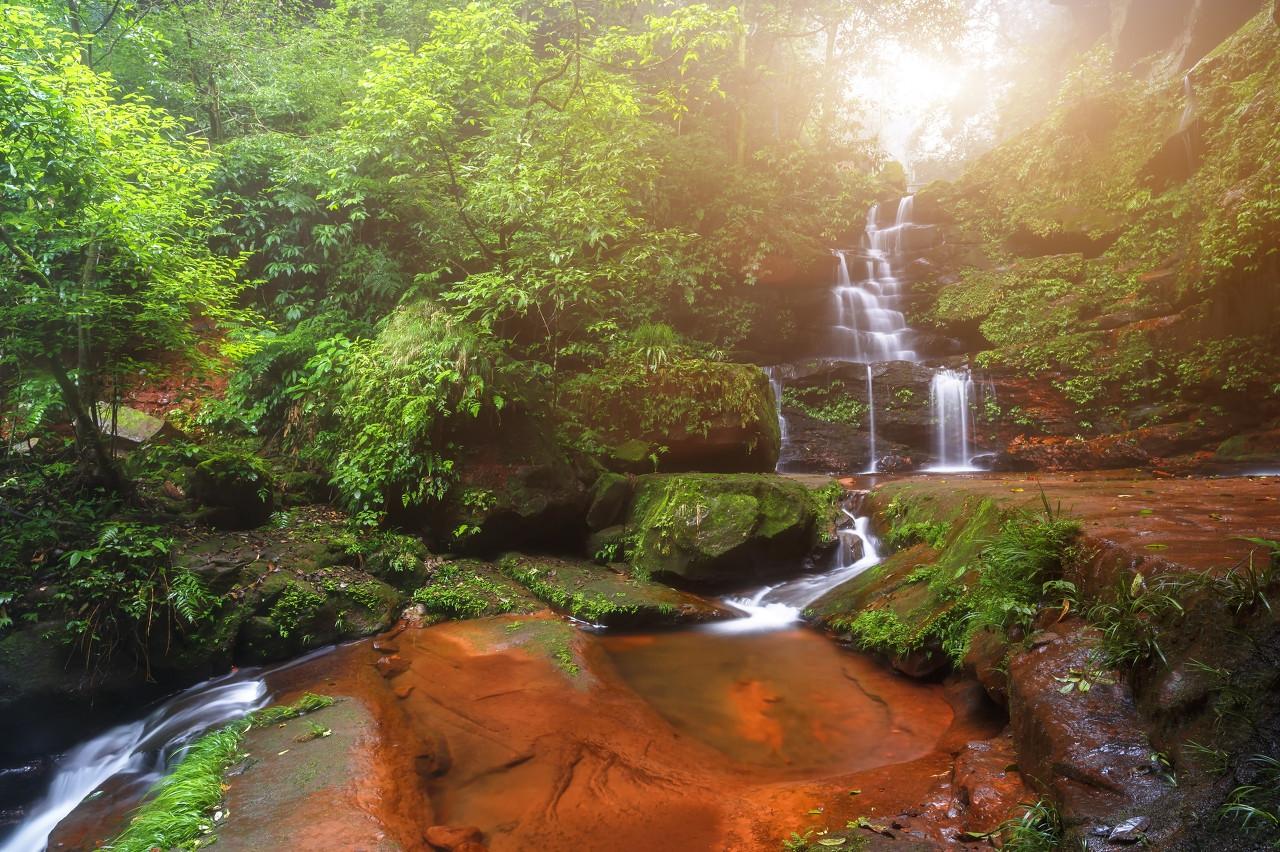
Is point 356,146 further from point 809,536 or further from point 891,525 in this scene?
point 891,525

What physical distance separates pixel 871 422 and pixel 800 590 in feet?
20.9

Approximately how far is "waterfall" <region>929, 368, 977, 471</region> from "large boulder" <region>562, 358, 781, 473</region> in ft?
14.9

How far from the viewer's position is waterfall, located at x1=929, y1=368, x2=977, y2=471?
11.9 metres

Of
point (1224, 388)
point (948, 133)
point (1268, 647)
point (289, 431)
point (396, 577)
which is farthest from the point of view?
point (948, 133)

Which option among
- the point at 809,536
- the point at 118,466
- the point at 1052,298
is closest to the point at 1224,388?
the point at 1052,298

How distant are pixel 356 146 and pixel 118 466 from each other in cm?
524

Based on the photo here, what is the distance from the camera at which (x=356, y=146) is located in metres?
8.77

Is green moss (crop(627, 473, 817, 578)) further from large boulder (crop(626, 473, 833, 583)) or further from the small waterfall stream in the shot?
the small waterfall stream

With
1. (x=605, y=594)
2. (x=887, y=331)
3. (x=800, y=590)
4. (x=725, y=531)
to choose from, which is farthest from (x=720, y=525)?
(x=887, y=331)

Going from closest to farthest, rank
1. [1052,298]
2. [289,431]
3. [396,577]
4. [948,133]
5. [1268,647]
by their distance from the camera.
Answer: [1268,647]
[396,577]
[289,431]
[1052,298]
[948,133]

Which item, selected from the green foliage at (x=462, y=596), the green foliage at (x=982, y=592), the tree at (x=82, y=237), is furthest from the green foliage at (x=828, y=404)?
the tree at (x=82, y=237)

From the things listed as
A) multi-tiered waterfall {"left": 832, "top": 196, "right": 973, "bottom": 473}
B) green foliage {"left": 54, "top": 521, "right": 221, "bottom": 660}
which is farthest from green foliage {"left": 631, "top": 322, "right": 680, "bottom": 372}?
green foliage {"left": 54, "top": 521, "right": 221, "bottom": 660}

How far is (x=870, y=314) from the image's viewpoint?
15.3m

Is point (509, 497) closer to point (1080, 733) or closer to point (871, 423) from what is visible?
point (1080, 733)
